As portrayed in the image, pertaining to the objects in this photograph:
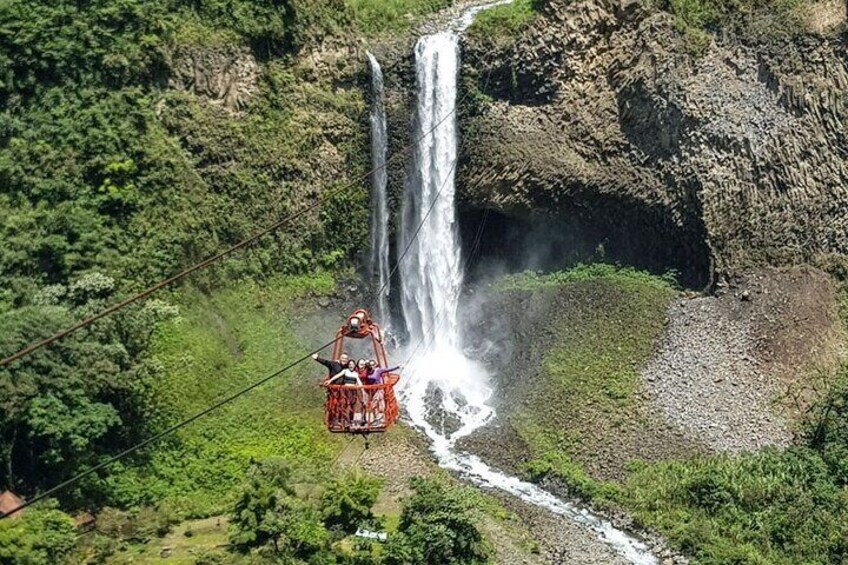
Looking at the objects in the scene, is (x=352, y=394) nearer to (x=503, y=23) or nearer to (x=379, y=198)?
→ (x=379, y=198)

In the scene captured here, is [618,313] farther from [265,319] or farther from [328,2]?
[328,2]

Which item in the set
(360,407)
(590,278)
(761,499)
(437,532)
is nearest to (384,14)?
(590,278)

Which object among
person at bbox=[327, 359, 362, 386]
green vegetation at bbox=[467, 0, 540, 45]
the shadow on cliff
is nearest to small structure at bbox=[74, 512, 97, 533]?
person at bbox=[327, 359, 362, 386]

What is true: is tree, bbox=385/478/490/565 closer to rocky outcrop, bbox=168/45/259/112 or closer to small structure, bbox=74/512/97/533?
small structure, bbox=74/512/97/533

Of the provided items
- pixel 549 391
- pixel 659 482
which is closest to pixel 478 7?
pixel 549 391

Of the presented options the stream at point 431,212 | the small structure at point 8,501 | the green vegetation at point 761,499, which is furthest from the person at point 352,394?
the stream at point 431,212

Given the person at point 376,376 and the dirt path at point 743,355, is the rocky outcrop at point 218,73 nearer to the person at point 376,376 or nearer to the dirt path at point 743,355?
the dirt path at point 743,355
